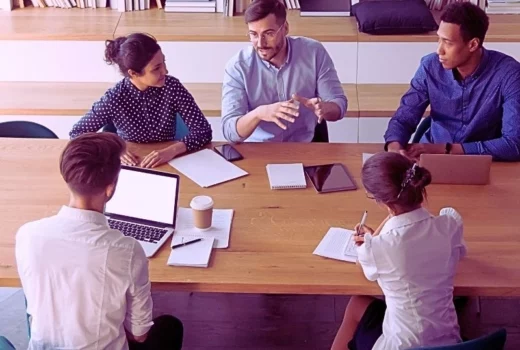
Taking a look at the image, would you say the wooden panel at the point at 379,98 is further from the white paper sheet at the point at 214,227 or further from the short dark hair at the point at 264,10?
the white paper sheet at the point at 214,227

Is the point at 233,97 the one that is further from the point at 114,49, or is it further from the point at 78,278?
the point at 78,278

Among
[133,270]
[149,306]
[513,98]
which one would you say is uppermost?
[513,98]

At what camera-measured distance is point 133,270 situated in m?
1.92

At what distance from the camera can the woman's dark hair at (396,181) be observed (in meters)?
2.05

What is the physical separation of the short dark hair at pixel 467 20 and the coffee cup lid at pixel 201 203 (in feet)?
4.03

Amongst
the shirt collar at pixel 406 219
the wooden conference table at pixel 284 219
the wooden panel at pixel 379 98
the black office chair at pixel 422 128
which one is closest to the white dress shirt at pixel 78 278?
the wooden conference table at pixel 284 219

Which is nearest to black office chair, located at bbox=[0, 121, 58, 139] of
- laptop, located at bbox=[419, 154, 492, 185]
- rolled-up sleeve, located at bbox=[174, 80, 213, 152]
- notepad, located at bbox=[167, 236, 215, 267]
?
rolled-up sleeve, located at bbox=[174, 80, 213, 152]

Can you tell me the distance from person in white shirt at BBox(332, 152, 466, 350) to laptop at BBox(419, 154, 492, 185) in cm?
50

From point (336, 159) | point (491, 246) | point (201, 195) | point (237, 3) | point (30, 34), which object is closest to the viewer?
point (491, 246)

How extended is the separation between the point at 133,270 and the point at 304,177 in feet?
3.01

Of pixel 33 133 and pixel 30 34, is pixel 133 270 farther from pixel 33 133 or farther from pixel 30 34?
pixel 30 34

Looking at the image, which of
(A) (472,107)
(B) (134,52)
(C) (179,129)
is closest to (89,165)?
(B) (134,52)

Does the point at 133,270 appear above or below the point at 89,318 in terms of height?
above

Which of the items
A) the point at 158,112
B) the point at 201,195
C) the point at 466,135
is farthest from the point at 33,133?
the point at 466,135
